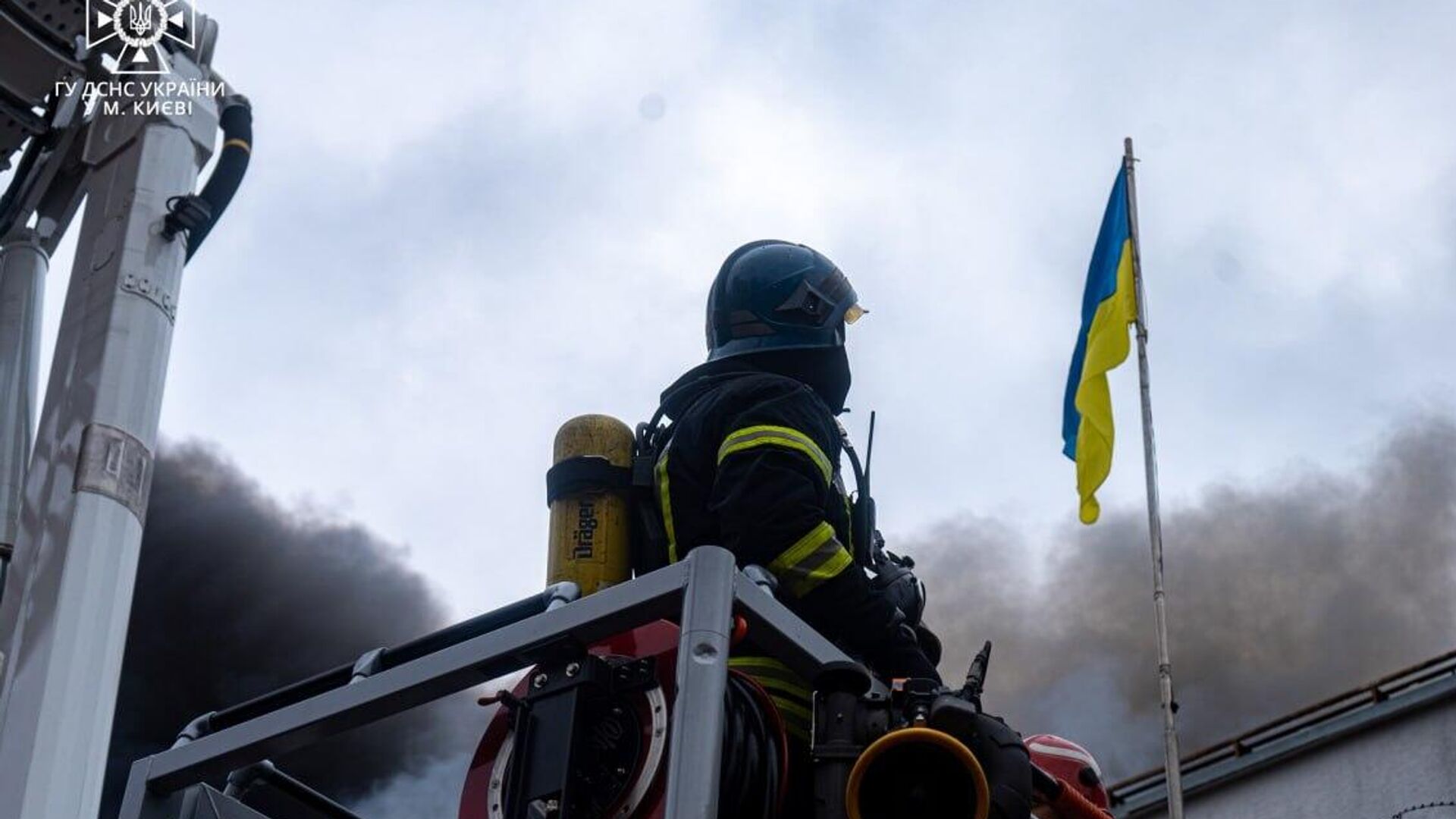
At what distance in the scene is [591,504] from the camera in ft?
17.0

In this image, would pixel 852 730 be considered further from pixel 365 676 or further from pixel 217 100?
pixel 217 100

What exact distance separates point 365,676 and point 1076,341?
1206 cm

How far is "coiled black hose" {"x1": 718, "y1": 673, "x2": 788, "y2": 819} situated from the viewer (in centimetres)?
399

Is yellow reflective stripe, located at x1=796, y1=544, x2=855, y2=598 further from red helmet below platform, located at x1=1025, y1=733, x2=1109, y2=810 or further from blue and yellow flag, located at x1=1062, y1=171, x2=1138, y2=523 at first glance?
blue and yellow flag, located at x1=1062, y1=171, x2=1138, y2=523

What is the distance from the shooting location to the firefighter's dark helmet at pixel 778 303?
223 inches

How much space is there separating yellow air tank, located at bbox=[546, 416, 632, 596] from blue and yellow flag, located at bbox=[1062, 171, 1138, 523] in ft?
32.7

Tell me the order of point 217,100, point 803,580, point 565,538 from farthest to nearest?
1. point 217,100
2. point 565,538
3. point 803,580

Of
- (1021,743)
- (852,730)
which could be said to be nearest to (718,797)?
(852,730)

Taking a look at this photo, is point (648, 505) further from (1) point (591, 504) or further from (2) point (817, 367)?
(2) point (817, 367)

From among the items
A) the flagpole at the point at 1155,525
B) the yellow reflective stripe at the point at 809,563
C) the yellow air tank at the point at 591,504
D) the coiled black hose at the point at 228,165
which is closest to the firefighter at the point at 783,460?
the yellow reflective stripe at the point at 809,563

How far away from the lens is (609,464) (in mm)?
5238

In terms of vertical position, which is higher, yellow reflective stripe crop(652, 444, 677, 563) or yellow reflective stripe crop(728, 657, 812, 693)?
yellow reflective stripe crop(652, 444, 677, 563)

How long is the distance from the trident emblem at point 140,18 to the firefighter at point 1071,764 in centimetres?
420

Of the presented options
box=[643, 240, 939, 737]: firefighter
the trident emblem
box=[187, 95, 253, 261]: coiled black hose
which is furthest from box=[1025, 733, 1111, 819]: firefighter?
the trident emblem
